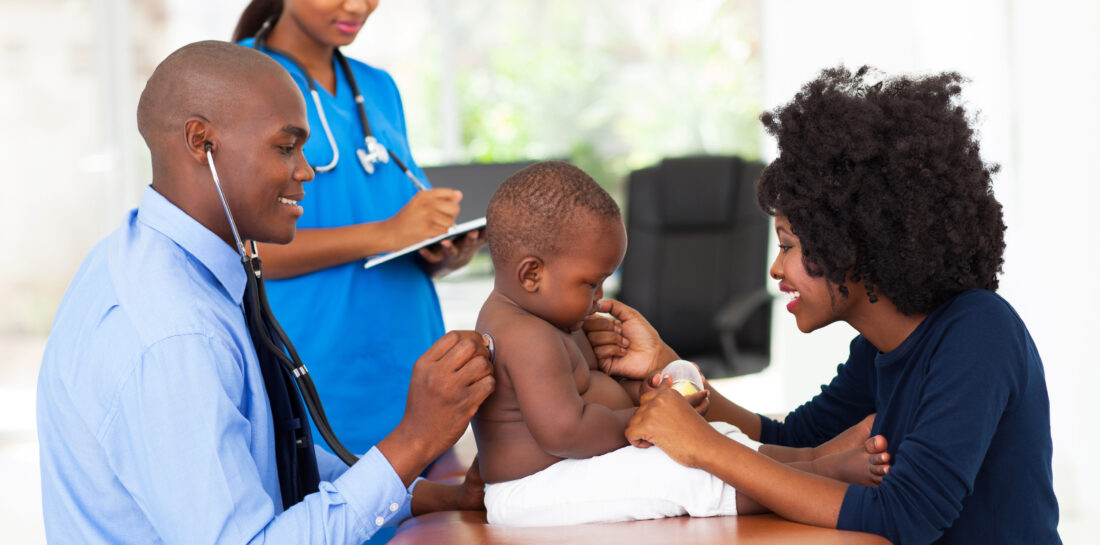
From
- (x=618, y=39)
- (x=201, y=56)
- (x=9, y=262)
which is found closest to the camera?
(x=201, y=56)

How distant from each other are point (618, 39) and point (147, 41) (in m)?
2.66

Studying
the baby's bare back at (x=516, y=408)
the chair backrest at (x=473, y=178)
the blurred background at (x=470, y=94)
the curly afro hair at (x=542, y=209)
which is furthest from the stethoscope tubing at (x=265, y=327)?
the blurred background at (x=470, y=94)

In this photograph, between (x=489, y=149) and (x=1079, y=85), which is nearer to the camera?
(x=1079, y=85)

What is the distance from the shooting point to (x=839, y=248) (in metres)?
1.22

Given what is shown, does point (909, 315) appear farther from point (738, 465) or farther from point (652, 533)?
point (652, 533)

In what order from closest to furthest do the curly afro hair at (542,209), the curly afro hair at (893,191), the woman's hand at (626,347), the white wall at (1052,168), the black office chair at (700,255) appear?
1. the curly afro hair at (893,191)
2. the curly afro hair at (542,209)
3. the woman's hand at (626,347)
4. the white wall at (1052,168)
5. the black office chair at (700,255)

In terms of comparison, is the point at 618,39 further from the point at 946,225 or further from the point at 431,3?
the point at 946,225

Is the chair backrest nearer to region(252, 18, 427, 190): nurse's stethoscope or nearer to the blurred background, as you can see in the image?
the blurred background

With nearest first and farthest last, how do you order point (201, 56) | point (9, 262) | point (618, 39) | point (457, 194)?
point (201, 56)
point (457, 194)
point (9, 262)
point (618, 39)

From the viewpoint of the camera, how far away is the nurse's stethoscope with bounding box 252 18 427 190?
1.70 metres

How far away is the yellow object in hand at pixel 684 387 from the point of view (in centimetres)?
138

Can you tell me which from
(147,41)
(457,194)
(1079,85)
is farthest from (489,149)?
(457,194)

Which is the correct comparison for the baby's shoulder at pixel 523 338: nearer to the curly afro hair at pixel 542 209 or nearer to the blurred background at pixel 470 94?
the curly afro hair at pixel 542 209

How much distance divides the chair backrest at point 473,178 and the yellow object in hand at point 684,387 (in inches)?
93.7
